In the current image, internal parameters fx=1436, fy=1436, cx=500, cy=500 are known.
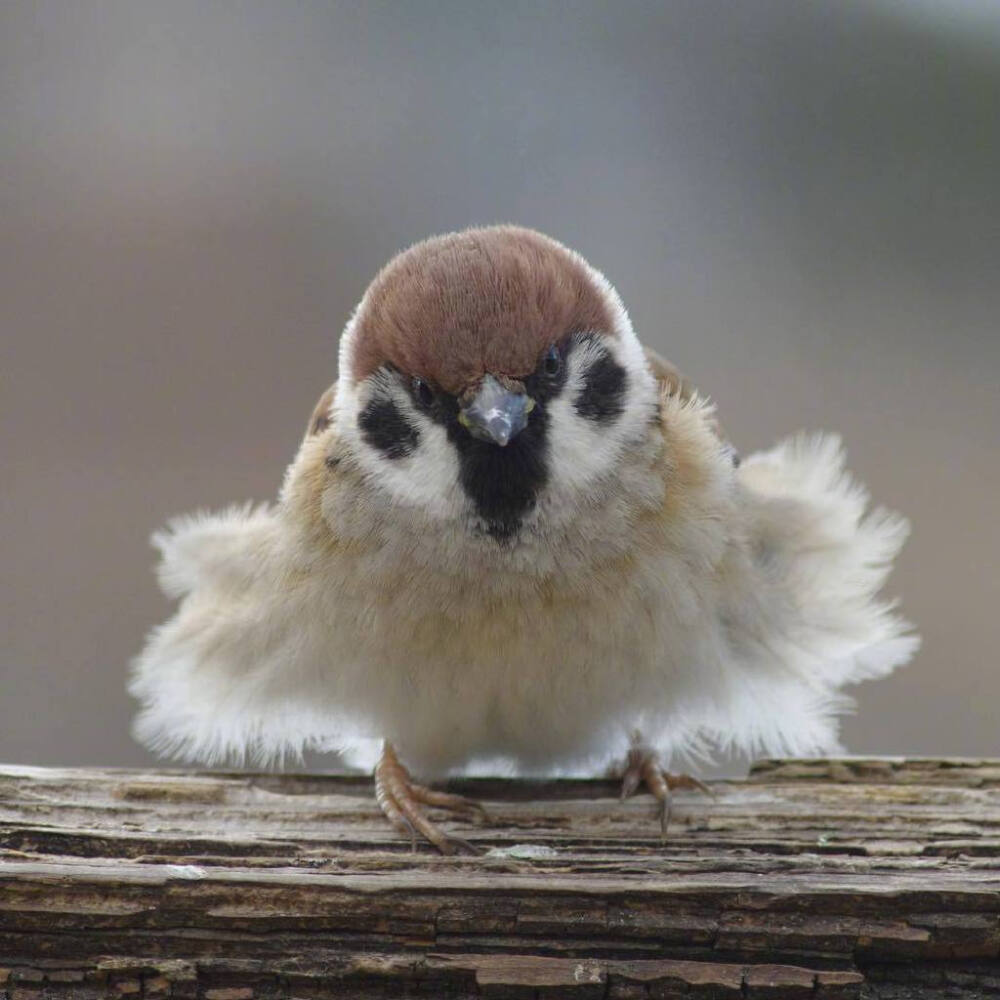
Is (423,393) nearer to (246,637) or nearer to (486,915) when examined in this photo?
(246,637)

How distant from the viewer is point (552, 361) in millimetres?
2352

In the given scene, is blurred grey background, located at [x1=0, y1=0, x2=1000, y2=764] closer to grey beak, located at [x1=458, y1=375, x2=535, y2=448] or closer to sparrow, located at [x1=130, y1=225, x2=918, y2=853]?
sparrow, located at [x1=130, y1=225, x2=918, y2=853]

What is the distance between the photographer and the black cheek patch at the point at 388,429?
95.1 inches

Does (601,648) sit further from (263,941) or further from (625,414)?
(263,941)

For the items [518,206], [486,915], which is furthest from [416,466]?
[518,206]

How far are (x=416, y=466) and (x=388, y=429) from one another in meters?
0.08

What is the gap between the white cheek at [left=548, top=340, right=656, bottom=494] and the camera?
2402 mm

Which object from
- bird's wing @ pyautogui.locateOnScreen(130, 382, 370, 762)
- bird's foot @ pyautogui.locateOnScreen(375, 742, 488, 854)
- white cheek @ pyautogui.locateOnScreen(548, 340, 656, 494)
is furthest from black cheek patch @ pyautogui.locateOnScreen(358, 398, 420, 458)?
bird's foot @ pyautogui.locateOnScreen(375, 742, 488, 854)

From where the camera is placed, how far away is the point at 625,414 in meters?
2.53

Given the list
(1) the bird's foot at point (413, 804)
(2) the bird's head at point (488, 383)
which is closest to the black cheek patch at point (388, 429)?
(2) the bird's head at point (488, 383)

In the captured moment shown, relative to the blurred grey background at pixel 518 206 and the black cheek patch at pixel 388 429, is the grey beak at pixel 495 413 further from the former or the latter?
the blurred grey background at pixel 518 206

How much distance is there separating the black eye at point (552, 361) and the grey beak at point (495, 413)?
78 millimetres

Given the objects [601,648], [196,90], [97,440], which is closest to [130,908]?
[601,648]

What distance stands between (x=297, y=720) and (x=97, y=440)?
2.02 meters
